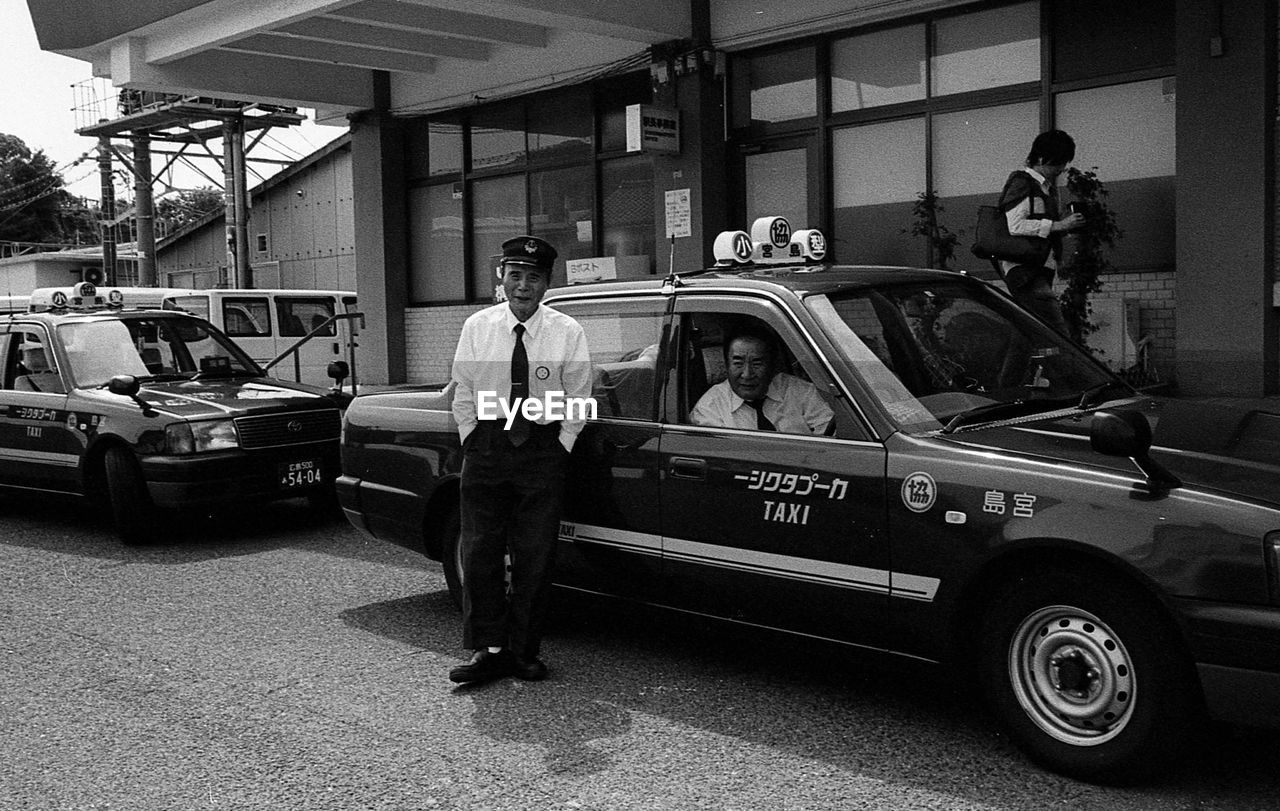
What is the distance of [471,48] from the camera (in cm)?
1554

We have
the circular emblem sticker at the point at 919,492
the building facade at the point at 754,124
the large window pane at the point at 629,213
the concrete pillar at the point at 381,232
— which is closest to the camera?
the circular emblem sticker at the point at 919,492

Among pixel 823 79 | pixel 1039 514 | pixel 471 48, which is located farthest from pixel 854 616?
pixel 471 48

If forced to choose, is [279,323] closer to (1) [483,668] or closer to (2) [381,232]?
(2) [381,232]

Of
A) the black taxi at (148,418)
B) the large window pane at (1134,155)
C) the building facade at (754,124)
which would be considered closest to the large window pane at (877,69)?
the building facade at (754,124)

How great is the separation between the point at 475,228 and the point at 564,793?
13.6 meters

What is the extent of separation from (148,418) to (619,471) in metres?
4.60

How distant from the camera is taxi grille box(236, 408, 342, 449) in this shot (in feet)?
27.7

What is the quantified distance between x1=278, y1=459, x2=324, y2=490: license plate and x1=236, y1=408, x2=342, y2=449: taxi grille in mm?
147

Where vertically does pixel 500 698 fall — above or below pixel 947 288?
below

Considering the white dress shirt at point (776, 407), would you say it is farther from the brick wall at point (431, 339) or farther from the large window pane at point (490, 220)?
the brick wall at point (431, 339)

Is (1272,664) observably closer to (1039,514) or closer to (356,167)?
(1039,514)

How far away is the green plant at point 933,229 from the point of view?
1150cm

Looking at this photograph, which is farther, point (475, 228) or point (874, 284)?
point (475, 228)

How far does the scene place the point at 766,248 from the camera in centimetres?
548
